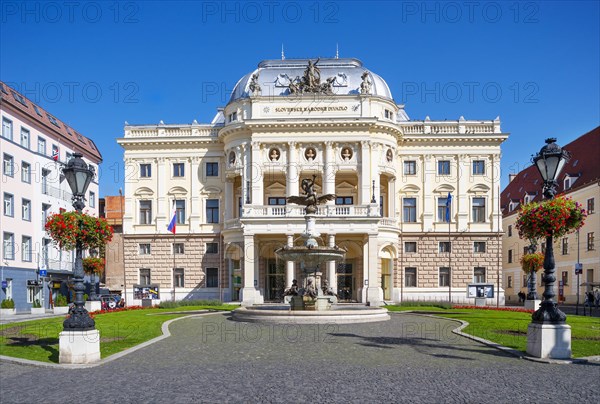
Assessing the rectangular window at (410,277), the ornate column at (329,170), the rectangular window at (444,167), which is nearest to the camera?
the ornate column at (329,170)

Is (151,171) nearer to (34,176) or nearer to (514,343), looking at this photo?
(34,176)

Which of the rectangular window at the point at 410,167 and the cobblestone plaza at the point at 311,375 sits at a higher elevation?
the rectangular window at the point at 410,167

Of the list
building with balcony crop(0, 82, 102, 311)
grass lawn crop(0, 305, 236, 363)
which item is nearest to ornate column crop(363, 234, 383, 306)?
grass lawn crop(0, 305, 236, 363)

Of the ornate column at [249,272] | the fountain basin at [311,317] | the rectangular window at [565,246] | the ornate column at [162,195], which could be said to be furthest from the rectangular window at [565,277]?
the ornate column at [162,195]

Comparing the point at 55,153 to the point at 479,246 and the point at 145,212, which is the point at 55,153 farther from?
the point at 479,246

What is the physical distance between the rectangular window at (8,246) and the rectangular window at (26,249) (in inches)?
55.4

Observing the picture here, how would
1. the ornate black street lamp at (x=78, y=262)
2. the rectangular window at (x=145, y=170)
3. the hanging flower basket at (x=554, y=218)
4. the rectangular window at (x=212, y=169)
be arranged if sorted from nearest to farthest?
the ornate black street lamp at (x=78, y=262) → the hanging flower basket at (x=554, y=218) → the rectangular window at (x=212, y=169) → the rectangular window at (x=145, y=170)

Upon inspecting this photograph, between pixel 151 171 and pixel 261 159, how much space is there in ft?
38.0

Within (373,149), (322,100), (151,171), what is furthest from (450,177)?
(151,171)

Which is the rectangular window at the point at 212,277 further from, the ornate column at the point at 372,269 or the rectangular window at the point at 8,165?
the rectangular window at the point at 8,165

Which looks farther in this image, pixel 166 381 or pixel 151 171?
pixel 151 171

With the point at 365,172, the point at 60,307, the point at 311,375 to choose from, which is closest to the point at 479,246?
the point at 365,172

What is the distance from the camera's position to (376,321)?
1073 inches

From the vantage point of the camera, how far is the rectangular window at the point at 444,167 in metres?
53.4
